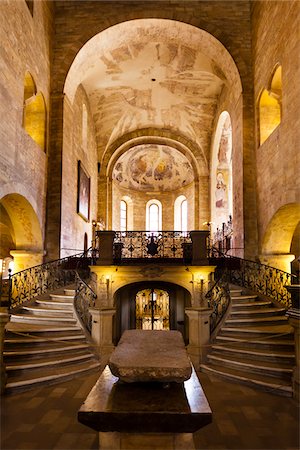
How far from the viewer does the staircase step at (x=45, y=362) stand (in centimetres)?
654

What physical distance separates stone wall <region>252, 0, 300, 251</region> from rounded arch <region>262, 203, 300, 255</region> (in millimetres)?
123

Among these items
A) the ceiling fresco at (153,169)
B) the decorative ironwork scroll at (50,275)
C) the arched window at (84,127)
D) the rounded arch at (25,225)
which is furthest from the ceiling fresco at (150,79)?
the decorative ironwork scroll at (50,275)

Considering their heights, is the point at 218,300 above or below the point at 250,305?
above

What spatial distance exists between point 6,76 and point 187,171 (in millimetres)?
18580

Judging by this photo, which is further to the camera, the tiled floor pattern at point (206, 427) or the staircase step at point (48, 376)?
the staircase step at point (48, 376)

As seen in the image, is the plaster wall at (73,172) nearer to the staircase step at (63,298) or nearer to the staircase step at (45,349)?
the staircase step at (63,298)

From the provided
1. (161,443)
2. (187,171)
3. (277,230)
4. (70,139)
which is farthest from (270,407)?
(187,171)

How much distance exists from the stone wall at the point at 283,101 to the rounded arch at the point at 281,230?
123 millimetres

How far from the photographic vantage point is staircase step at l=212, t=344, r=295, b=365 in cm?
681

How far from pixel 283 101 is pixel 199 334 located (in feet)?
24.2

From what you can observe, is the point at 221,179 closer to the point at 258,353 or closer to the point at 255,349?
the point at 255,349

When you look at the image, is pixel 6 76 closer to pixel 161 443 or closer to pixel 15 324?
pixel 15 324

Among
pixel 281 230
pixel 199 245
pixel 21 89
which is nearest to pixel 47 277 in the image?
pixel 199 245

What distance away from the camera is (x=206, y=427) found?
4793 mm
